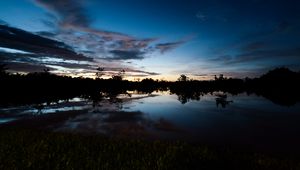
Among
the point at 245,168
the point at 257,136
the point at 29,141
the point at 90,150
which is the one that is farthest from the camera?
the point at 257,136

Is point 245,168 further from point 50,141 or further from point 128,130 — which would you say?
point 128,130

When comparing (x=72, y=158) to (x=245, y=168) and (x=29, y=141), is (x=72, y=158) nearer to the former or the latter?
(x=29, y=141)

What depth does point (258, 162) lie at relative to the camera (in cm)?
1188

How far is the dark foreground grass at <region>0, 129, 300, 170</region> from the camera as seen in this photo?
34.3 ft

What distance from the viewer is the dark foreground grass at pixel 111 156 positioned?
10469mm

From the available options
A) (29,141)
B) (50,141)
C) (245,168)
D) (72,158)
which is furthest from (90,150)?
(245,168)

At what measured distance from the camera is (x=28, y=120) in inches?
Result: 1019

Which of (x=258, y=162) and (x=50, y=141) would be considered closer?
(x=258, y=162)

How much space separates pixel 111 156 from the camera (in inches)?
466

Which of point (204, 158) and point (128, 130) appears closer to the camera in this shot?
point (204, 158)

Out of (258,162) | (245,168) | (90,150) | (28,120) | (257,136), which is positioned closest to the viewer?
(245,168)

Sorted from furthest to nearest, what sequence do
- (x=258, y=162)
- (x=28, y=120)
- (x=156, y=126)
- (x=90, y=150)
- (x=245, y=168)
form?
(x=28, y=120) < (x=156, y=126) < (x=90, y=150) < (x=258, y=162) < (x=245, y=168)

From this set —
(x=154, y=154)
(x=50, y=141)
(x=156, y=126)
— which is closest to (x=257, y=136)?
(x=156, y=126)

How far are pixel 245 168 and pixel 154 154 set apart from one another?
3.99 m
